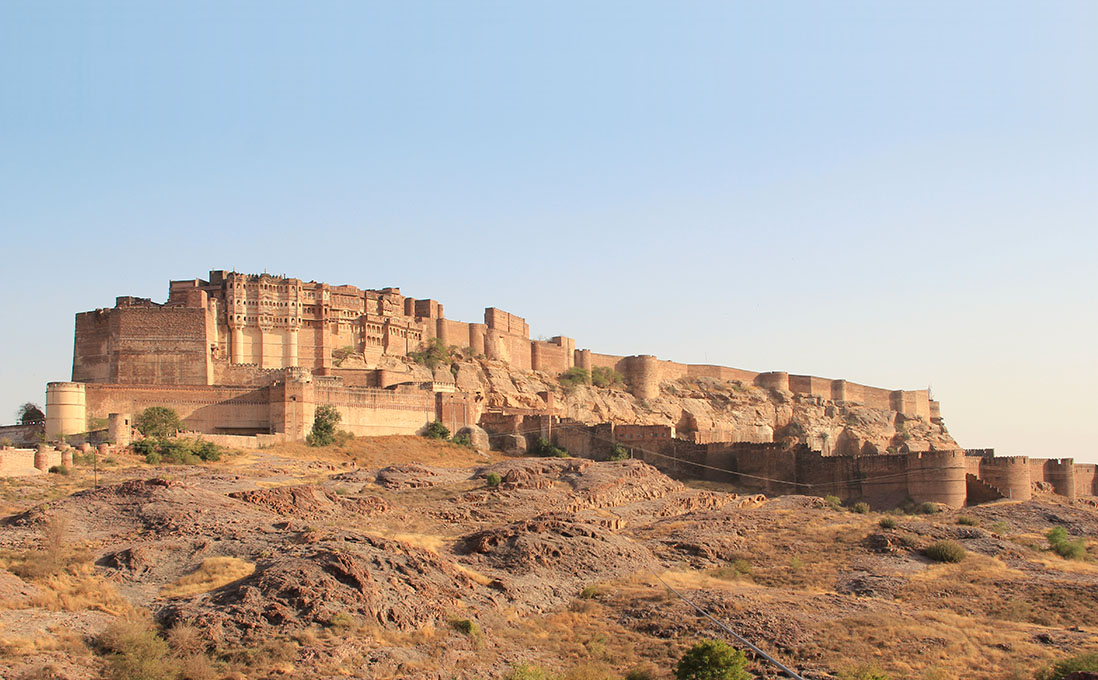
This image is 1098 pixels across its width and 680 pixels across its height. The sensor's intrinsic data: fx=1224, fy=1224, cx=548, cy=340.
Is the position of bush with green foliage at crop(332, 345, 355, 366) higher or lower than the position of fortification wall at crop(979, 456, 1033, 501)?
higher

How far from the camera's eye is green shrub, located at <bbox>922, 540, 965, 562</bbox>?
2936cm

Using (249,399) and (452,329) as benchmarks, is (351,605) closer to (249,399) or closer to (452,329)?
(249,399)

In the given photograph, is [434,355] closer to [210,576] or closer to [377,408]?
[377,408]

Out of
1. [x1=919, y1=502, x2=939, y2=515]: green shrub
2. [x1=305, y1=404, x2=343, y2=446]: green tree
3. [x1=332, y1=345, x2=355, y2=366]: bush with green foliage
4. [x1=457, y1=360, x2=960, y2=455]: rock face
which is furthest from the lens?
[x1=457, y1=360, x2=960, y2=455]: rock face

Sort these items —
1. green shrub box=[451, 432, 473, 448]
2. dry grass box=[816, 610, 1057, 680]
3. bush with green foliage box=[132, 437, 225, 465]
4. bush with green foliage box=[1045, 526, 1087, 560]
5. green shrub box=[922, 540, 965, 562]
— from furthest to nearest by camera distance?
green shrub box=[451, 432, 473, 448] < bush with green foliage box=[132, 437, 225, 465] < bush with green foliage box=[1045, 526, 1087, 560] < green shrub box=[922, 540, 965, 562] < dry grass box=[816, 610, 1057, 680]

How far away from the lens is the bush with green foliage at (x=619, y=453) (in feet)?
160

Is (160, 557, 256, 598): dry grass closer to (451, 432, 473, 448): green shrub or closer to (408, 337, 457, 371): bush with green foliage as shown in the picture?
(451, 432, 473, 448): green shrub

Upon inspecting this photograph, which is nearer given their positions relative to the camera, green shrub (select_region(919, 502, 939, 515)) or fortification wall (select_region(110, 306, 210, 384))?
green shrub (select_region(919, 502, 939, 515))

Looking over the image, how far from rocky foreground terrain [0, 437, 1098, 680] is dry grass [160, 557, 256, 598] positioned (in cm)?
6

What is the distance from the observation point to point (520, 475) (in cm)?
3750

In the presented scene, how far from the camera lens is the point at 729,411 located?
241 feet

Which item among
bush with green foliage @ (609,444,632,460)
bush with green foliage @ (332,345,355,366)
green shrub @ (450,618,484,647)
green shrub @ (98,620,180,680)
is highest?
bush with green foliage @ (332,345,355,366)

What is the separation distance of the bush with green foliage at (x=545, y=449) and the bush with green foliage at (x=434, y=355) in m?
9.48

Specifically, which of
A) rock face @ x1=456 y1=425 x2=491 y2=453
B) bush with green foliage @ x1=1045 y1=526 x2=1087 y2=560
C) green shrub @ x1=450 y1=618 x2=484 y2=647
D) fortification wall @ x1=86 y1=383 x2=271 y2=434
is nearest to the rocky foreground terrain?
green shrub @ x1=450 y1=618 x2=484 y2=647
